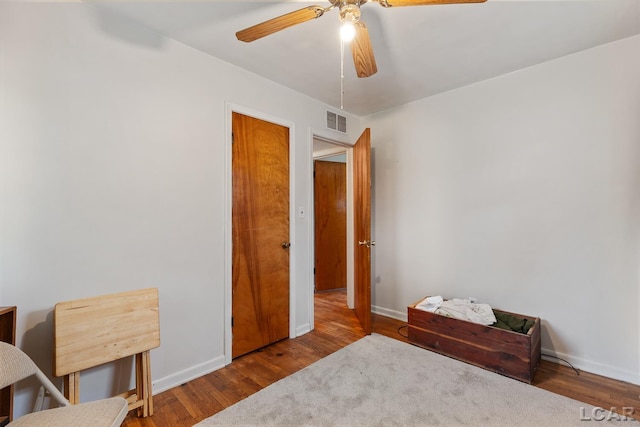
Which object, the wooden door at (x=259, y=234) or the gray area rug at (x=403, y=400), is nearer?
the gray area rug at (x=403, y=400)

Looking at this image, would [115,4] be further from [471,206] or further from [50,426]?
[471,206]

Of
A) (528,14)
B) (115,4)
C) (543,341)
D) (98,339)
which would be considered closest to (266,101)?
(115,4)

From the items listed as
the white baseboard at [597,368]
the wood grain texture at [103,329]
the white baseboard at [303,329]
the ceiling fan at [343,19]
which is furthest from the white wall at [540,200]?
the wood grain texture at [103,329]

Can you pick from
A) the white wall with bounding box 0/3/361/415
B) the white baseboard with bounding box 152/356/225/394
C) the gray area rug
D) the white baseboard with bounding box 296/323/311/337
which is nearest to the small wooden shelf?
the white wall with bounding box 0/3/361/415

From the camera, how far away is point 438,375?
2086 mm

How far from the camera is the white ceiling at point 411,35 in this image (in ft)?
5.55

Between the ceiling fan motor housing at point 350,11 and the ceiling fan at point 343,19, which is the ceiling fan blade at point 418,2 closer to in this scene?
the ceiling fan at point 343,19

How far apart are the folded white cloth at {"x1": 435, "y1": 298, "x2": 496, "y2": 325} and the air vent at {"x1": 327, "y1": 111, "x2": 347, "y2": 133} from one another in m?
2.19

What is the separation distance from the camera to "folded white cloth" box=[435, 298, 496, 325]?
7.48ft

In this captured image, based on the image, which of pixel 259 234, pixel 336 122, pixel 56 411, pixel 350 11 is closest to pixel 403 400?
pixel 259 234

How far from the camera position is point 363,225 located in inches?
117

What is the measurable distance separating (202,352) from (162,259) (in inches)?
31.7

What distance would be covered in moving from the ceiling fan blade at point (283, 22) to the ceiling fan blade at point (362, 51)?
22cm

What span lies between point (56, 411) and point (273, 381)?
1.24 meters
